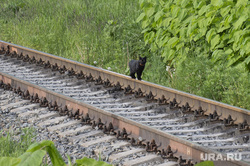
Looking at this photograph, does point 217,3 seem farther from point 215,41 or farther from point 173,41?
point 173,41

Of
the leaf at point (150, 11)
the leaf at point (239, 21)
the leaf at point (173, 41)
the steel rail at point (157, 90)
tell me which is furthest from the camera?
the leaf at point (150, 11)

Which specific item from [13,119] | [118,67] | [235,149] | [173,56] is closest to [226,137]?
[235,149]

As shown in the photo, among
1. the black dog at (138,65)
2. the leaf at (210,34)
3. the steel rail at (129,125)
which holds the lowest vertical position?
the steel rail at (129,125)

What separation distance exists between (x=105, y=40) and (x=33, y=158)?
8.01 metres

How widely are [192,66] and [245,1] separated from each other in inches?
52.7

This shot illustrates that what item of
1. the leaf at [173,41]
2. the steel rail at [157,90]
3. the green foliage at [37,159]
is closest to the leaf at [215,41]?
the leaf at [173,41]

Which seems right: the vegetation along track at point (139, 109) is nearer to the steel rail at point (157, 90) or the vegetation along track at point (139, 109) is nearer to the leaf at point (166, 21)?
the steel rail at point (157, 90)

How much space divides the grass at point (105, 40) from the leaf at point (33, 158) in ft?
16.2

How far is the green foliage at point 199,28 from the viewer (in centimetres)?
683

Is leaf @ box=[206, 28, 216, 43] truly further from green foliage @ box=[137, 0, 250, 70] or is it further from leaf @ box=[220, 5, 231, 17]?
leaf @ box=[220, 5, 231, 17]

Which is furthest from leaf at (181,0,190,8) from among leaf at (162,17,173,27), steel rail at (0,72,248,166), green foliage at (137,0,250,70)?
steel rail at (0,72,248,166)

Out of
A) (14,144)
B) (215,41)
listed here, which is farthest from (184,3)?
(14,144)

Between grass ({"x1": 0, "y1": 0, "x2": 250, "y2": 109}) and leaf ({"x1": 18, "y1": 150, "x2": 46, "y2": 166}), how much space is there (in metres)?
4.94

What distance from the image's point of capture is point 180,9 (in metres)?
7.90
